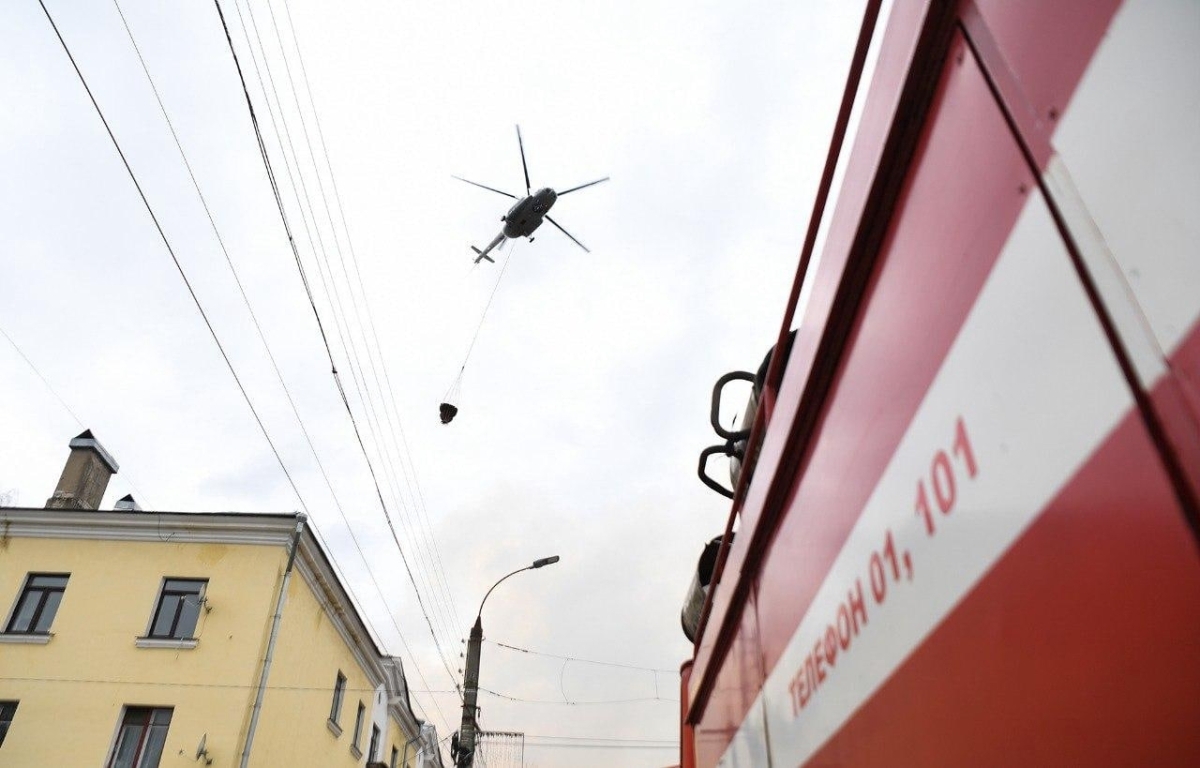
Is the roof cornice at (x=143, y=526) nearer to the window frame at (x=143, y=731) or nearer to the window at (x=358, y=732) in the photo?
the window frame at (x=143, y=731)

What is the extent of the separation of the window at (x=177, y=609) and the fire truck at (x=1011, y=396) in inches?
Answer: 615

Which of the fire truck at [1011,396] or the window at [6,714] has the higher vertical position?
the window at [6,714]

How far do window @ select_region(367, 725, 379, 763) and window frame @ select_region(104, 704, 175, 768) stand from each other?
7.86 metres

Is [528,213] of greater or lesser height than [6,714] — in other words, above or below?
above

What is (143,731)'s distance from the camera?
535 inches

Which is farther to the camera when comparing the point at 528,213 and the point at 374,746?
the point at 374,746

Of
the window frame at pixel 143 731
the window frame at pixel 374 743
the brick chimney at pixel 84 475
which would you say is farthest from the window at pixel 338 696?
the brick chimney at pixel 84 475

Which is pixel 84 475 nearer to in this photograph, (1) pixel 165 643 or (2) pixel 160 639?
(2) pixel 160 639

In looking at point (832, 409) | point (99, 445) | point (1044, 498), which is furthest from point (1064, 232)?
point (99, 445)

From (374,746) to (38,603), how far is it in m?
9.57

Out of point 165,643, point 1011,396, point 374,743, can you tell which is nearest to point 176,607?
point 165,643

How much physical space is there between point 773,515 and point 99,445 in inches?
793

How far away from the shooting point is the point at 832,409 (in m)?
1.71

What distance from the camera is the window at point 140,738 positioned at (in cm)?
1327
